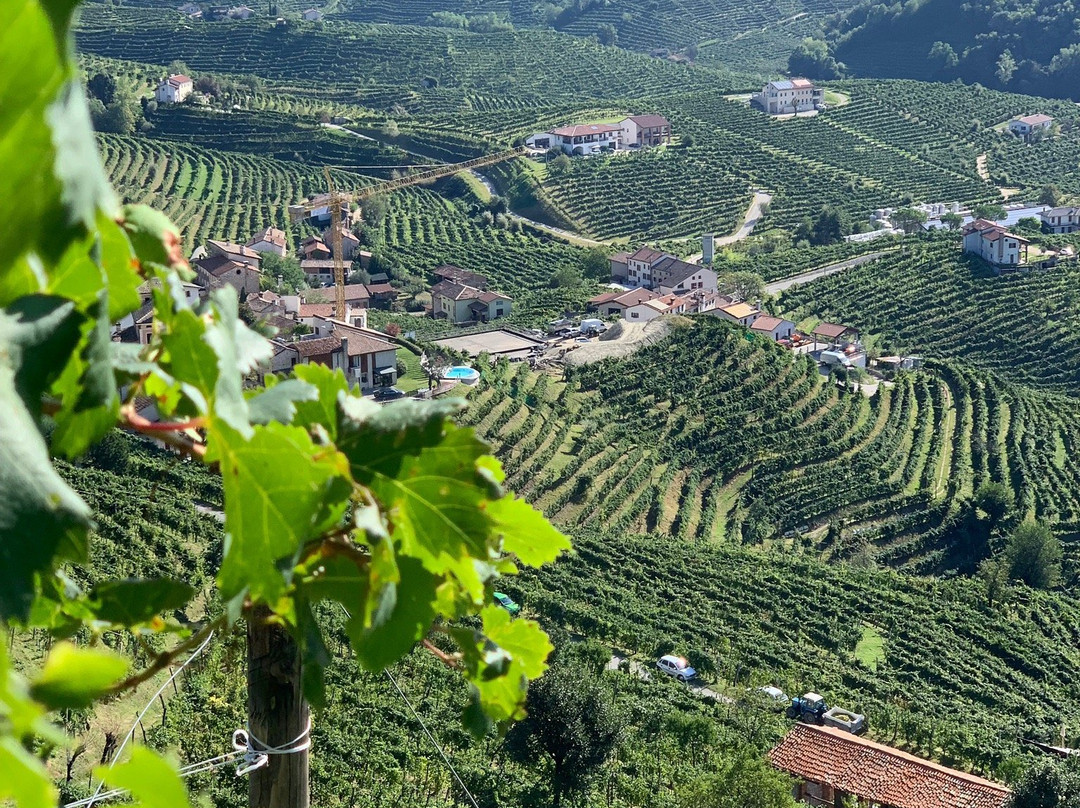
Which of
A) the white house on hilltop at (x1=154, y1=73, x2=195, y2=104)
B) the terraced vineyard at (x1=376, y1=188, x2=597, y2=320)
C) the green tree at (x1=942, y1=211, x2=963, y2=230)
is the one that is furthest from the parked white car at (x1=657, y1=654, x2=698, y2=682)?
the white house on hilltop at (x1=154, y1=73, x2=195, y2=104)

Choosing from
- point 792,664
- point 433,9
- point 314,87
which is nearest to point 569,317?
point 792,664

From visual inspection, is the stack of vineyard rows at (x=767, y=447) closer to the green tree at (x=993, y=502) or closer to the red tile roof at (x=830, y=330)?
the green tree at (x=993, y=502)

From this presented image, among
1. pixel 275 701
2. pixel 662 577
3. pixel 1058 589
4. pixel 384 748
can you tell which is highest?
pixel 275 701

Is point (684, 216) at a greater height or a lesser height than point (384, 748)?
lesser

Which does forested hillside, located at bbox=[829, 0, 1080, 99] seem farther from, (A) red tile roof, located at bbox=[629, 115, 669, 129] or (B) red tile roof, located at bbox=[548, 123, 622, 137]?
(B) red tile roof, located at bbox=[548, 123, 622, 137]

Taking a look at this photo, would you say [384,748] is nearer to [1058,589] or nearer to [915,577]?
[915,577]

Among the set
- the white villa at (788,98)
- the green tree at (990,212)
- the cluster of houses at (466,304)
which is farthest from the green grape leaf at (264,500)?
the white villa at (788,98)

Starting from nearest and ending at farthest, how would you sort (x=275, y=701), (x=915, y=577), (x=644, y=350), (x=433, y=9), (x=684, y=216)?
(x=275, y=701)
(x=915, y=577)
(x=644, y=350)
(x=684, y=216)
(x=433, y=9)
